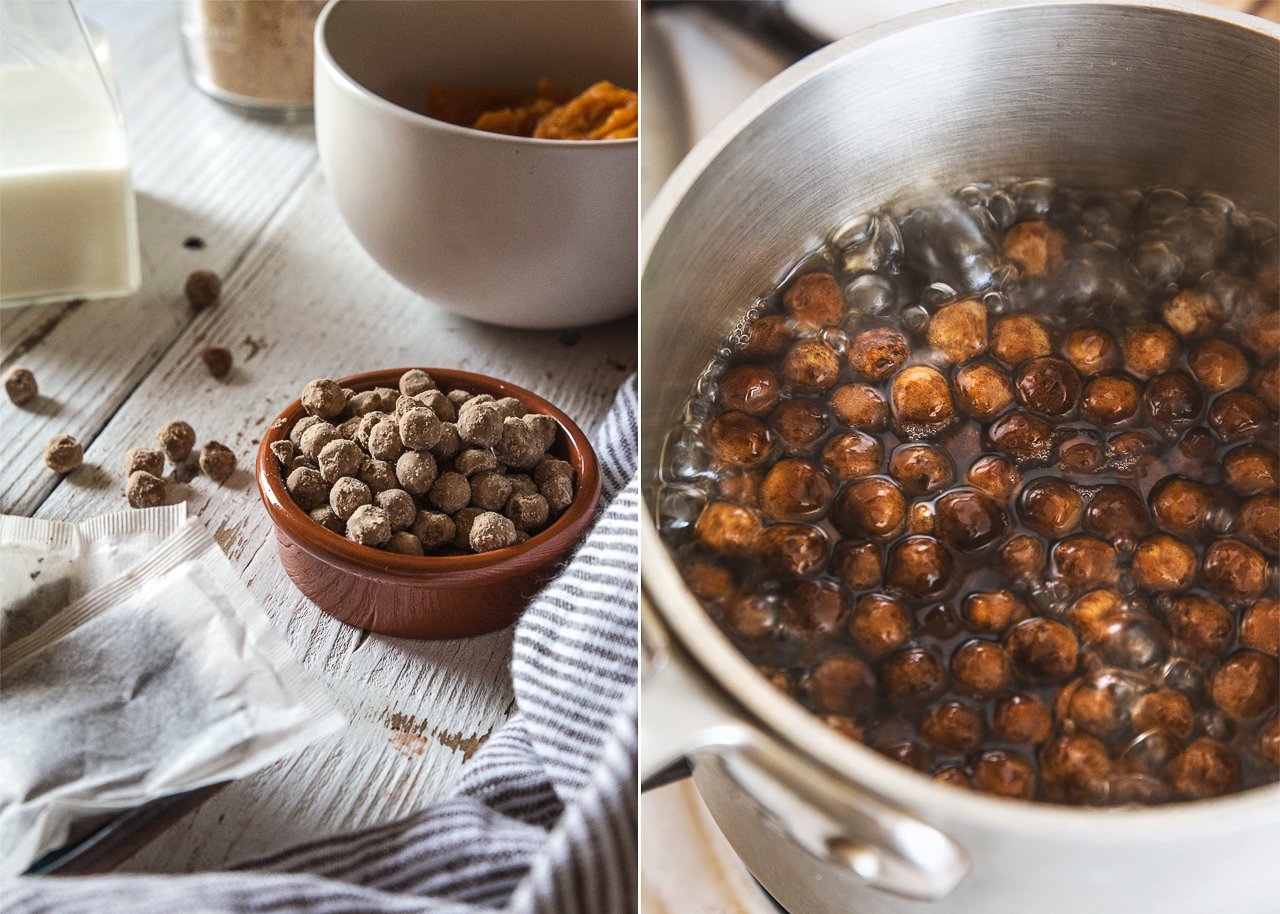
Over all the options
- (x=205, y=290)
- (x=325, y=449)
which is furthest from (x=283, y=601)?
(x=205, y=290)

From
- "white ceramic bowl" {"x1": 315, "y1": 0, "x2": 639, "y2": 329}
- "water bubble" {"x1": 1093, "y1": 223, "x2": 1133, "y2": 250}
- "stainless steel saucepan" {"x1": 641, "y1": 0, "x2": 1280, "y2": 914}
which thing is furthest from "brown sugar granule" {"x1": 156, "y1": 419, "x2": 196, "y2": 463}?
"water bubble" {"x1": 1093, "y1": 223, "x2": 1133, "y2": 250}

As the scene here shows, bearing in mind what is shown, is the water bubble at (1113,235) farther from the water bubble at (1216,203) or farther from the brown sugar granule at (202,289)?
the brown sugar granule at (202,289)

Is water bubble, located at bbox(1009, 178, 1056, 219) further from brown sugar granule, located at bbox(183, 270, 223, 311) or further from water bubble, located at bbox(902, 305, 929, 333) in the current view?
brown sugar granule, located at bbox(183, 270, 223, 311)

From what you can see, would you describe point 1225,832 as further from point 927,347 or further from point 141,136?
point 141,136

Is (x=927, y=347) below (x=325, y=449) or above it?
above

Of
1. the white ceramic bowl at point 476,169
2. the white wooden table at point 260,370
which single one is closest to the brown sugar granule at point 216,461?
the white wooden table at point 260,370

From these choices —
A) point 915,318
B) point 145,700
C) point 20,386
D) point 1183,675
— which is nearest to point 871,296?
point 915,318

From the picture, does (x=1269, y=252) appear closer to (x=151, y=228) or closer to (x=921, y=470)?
(x=921, y=470)
